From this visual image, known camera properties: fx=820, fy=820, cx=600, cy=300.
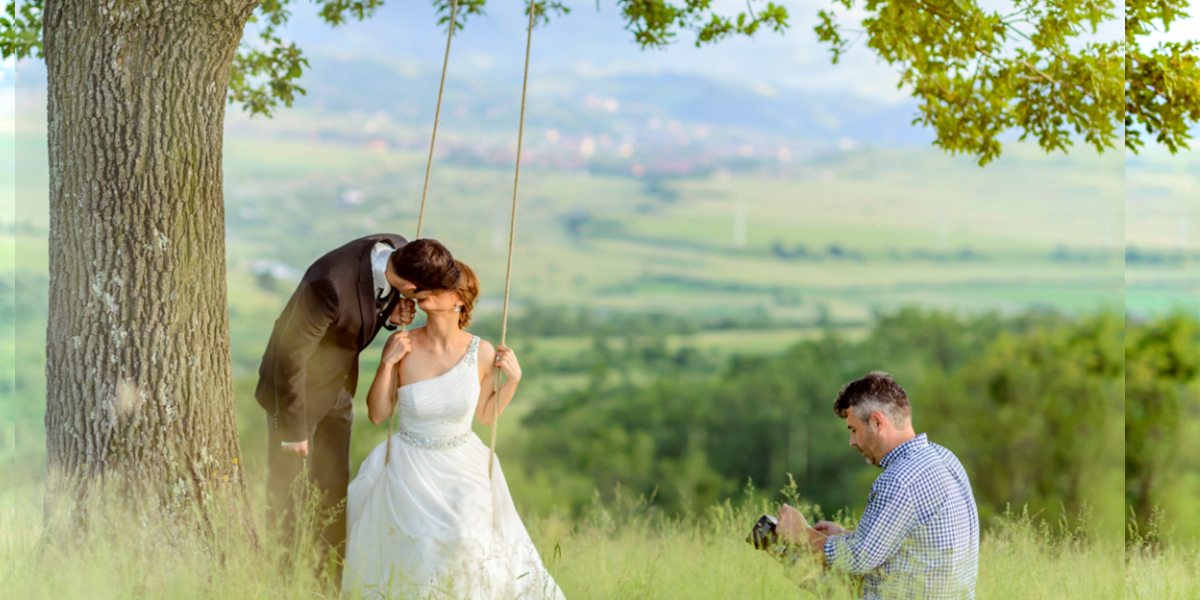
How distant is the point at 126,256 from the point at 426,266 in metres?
1.13

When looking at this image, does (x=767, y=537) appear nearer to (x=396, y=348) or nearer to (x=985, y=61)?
(x=396, y=348)

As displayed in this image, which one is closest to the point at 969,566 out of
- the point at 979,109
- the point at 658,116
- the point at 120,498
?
the point at 120,498

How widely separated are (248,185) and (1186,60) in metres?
28.9

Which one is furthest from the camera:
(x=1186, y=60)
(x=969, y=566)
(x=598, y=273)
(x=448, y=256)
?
(x=598, y=273)

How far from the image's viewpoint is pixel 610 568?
137 inches

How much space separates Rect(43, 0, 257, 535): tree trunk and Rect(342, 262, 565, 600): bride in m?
0.68

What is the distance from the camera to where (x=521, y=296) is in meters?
35.4

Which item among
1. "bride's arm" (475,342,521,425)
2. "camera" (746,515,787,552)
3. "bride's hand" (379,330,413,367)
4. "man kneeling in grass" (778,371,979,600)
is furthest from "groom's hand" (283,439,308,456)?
"man kneeling in grass" (778,371,979,600)

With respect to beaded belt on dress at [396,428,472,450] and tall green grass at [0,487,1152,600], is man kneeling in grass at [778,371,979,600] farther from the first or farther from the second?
beaded belt on dress at [396,428,472,450]

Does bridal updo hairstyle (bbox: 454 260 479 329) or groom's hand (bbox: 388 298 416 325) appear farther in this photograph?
groom's hand (bbox: 388 298 416 325)

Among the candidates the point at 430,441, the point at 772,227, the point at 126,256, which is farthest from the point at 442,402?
the point at 772,227

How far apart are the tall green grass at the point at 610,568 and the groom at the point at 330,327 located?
10.0 inches

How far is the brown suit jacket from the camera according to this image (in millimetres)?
2992

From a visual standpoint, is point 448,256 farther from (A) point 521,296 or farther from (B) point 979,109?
(A) point 521,296
